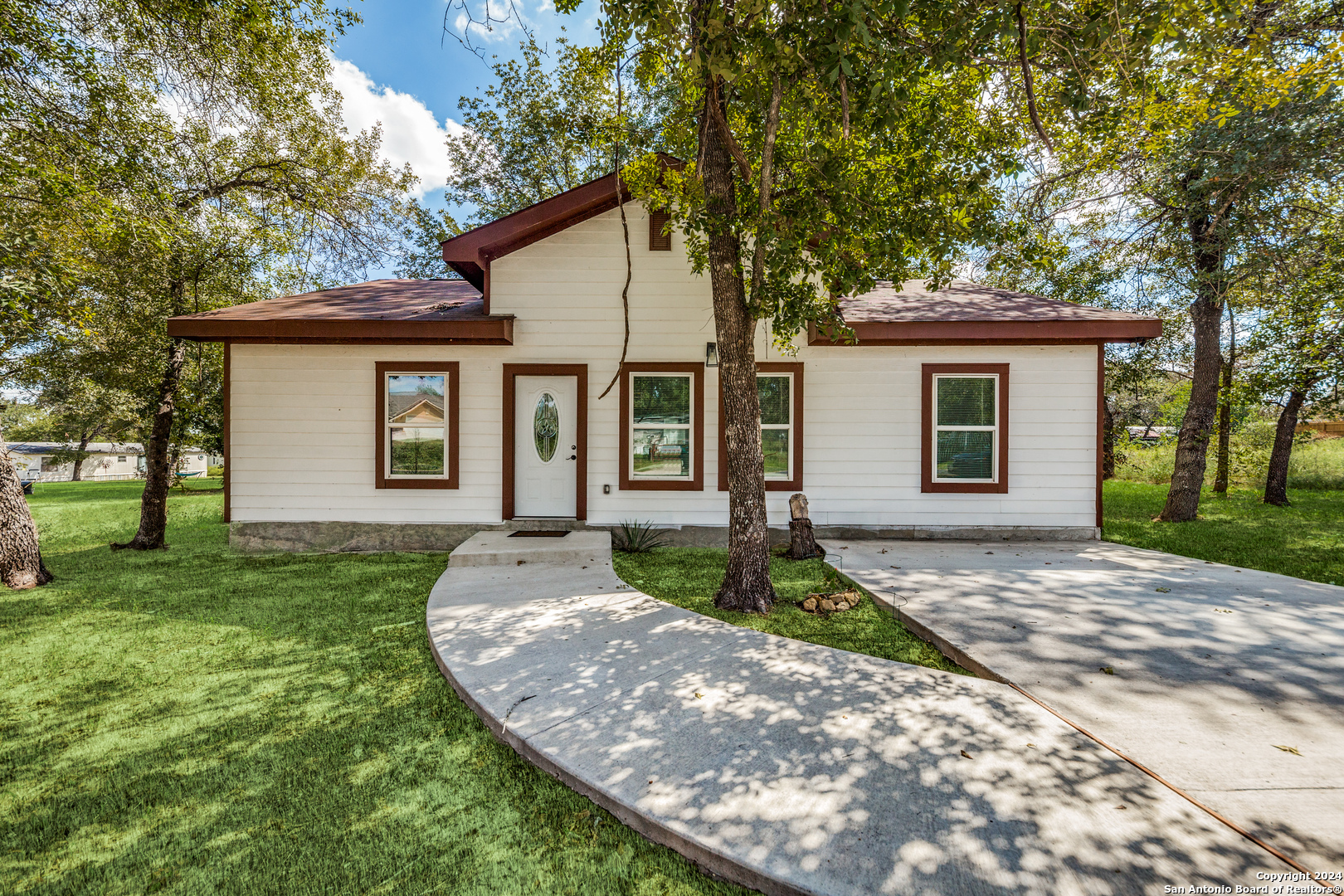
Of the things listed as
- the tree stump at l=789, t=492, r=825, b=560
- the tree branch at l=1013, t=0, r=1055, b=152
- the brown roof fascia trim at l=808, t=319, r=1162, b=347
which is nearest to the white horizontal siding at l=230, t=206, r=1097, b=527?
the brown roof fascia trim at l=808, t=319, r=1162, b=347

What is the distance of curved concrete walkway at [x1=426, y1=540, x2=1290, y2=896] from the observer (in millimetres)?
1607

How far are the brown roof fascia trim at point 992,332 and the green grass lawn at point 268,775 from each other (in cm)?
576

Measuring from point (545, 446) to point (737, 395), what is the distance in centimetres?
354

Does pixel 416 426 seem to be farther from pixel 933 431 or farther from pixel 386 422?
pixel 933 431

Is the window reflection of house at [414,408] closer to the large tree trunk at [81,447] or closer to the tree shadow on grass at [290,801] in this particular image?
the tree shadow on grass at [290,801]

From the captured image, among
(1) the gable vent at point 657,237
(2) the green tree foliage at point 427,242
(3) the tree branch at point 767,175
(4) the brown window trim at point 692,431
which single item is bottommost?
(4) the brown window trim at point 692,431

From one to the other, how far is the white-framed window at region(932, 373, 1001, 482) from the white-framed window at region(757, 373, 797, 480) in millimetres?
1953

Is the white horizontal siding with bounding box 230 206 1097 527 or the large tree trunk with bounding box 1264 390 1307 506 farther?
the large tree trunk with bounding box 1264 390 1307 506

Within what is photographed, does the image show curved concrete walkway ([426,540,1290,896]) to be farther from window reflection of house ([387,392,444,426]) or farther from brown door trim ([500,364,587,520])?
window reflection of house ([387,392,444,426])

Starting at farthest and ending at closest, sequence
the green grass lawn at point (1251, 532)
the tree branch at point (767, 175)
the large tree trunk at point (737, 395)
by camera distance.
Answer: the green grass lawn at point (1251, 532) → the large tree trunk at point (737, 395) → the tree branch at point (767, 175)

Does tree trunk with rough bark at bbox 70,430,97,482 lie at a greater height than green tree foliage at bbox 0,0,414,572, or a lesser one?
lesser

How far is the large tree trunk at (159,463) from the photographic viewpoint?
6930 millimetres

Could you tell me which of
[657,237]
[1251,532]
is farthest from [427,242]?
[1251,532]

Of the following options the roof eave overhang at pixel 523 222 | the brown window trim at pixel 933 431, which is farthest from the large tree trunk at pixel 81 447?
the brown window trim at pixel 933 431
